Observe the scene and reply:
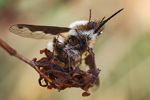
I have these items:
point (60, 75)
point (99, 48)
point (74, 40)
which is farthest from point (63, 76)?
point (99, 48)

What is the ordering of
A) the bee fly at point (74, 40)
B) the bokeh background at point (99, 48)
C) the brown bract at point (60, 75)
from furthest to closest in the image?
the bokeh background at point (99, 48) < the bee fly at point (74, 40) < the brown bract at point (60, 75)

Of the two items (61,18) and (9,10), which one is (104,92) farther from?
(9,10)

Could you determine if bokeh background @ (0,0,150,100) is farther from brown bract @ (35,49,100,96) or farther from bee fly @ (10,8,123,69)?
brown bract @ (35,49,100,96)

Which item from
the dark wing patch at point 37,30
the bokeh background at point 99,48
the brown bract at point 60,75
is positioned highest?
the bokeh background at point 99,48

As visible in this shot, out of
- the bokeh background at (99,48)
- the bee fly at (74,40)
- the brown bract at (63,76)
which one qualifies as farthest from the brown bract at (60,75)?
the bokeh background at (99,48)

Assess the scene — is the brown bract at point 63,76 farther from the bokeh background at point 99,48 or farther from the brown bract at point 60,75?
the bokeh background at point 99,48

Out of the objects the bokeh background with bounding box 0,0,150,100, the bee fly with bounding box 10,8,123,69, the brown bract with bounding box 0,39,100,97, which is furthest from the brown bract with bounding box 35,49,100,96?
the bokeh background with bounding box 0,0,150,100
